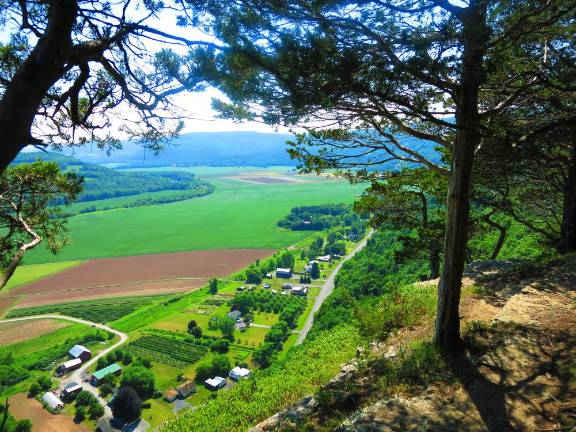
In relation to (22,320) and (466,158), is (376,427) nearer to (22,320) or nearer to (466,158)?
(466,158)

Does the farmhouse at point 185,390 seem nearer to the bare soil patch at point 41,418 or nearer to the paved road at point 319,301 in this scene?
the bare soil patch at point 41,418

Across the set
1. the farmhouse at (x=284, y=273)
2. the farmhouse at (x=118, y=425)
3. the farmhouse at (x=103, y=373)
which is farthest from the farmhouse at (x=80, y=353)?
the farmhouse at (x=284, y=273)

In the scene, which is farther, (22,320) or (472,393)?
(22,320)

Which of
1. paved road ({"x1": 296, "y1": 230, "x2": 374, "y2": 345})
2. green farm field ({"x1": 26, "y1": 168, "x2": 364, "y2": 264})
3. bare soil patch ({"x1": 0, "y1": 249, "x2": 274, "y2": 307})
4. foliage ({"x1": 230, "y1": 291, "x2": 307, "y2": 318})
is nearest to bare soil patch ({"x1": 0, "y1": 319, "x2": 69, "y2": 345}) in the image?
bare soil patch ({"x1": 0, "y1": 249, "x2": 274, "y2": 307})

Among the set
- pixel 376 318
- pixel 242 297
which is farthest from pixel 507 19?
pixel 242 297

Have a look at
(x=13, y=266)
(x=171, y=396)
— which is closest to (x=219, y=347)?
(x=171, y=396)
